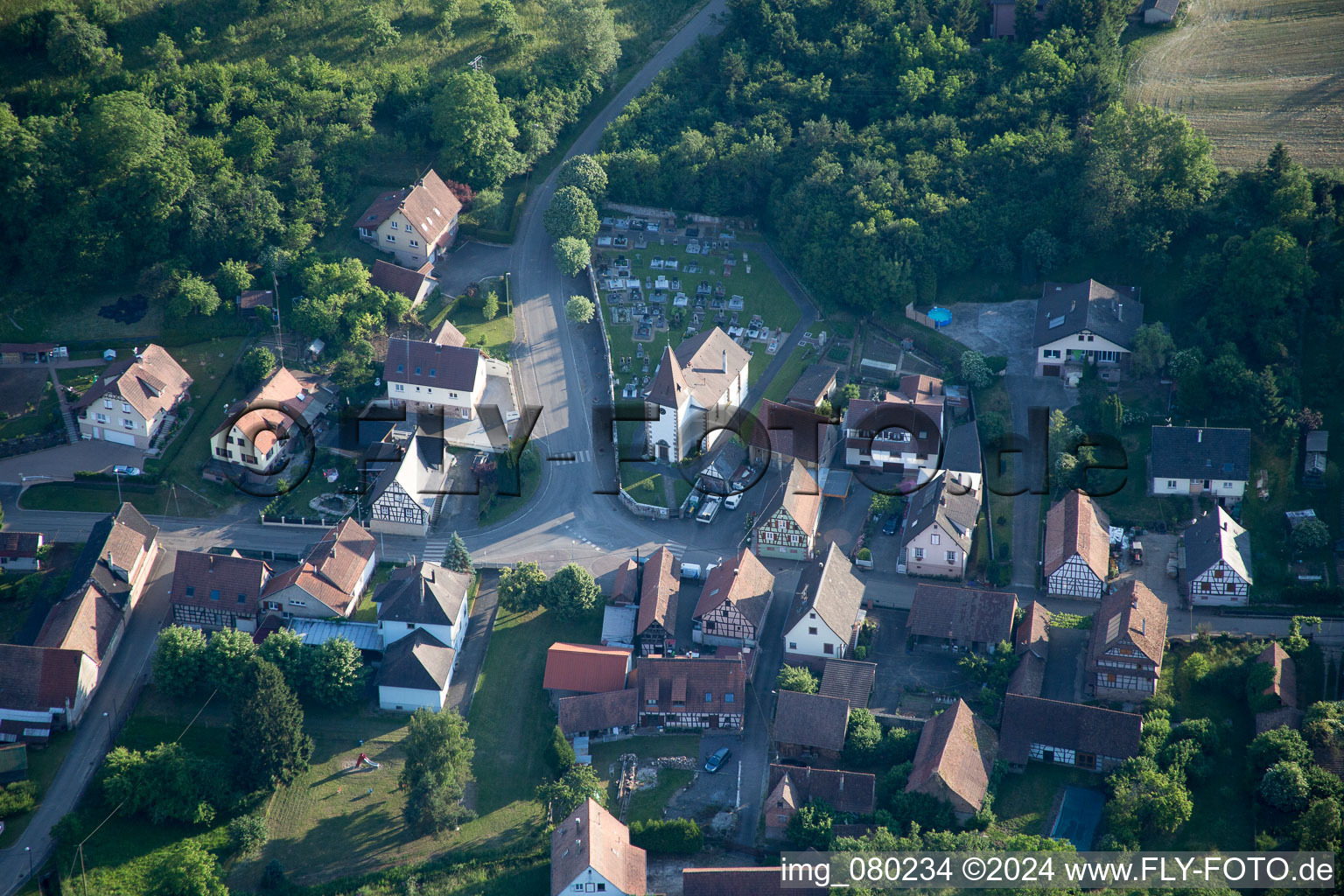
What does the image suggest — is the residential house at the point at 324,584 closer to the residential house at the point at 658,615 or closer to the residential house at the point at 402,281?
the residential house at the point at 658,615

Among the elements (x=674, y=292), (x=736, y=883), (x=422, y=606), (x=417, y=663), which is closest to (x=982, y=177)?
(x=674, y=292)

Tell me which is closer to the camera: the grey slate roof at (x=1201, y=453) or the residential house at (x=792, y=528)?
the grey slate roof at (x=1201, y=453)

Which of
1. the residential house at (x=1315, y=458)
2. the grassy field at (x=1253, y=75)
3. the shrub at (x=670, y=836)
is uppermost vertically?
the grassy field at (x=1253, y=75)

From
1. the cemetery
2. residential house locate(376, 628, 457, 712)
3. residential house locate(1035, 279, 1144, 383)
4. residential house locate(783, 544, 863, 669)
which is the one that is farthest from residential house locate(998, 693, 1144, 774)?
the cemetery

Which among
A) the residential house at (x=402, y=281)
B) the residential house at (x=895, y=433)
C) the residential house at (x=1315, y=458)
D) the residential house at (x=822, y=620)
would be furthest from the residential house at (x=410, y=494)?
the residential house at (x=1315, y=458)

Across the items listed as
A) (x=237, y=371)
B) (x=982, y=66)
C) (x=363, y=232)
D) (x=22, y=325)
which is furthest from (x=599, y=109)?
(x=22, y=325)

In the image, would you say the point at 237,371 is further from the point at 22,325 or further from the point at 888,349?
the point at 888,349

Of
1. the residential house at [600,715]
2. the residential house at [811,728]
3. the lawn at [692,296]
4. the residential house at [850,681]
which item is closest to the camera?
the residential house at [811,728]

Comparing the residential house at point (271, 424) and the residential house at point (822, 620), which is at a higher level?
the residential house at point (271, 424)

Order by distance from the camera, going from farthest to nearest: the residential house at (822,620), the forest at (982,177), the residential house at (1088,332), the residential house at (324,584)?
the residential house at (1088,332) < the forest at (982,177) < the residential house at (324,584) < the residential house at (822,620)
